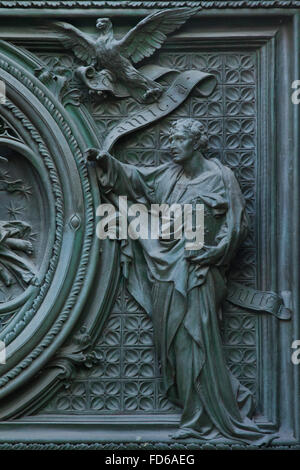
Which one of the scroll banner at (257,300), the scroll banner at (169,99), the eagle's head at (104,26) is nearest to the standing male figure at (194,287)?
the scroll banner at (257,300)

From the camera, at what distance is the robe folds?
941 cm

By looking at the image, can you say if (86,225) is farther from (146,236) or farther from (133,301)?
(133,301)

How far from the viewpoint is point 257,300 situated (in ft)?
31.8

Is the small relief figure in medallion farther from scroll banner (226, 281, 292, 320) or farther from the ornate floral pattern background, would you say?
scroll banner (226, 281, 292, 320)

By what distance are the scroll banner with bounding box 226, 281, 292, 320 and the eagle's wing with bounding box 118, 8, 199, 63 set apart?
192 cm

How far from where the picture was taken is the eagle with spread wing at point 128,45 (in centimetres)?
984

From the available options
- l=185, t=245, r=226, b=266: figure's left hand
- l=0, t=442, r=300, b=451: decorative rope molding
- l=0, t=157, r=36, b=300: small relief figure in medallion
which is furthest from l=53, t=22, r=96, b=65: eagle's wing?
l=0, t=442, r=300, b=451: decorative rope molding

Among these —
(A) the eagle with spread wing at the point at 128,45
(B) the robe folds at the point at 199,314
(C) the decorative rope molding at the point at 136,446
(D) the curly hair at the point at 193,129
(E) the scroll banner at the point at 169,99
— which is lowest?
(C) the decorative rope molding at the point at 136,446

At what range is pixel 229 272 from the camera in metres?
9.73

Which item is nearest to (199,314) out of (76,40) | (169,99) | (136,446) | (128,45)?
(136,446)

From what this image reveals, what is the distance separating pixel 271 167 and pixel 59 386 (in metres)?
2.32

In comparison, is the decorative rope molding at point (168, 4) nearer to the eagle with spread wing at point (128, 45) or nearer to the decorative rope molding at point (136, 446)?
the eagle with spread wing at point (128, 45)

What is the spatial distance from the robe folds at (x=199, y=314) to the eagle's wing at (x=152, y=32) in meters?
0.89

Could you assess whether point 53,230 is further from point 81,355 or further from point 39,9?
point 39,9
